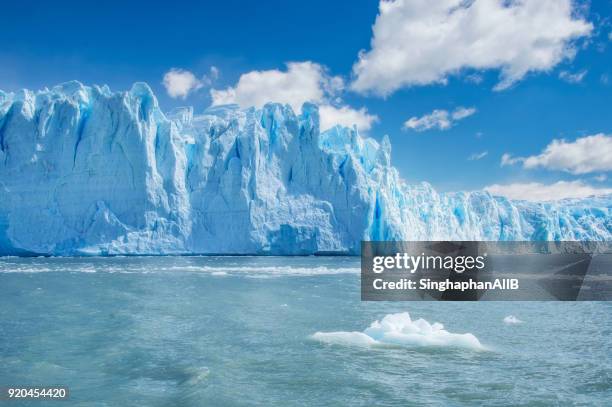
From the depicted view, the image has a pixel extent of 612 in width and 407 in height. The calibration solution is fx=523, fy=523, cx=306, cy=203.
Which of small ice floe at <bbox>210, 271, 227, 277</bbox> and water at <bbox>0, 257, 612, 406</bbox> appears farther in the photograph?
small ice floe at <bbox>210, 271, 227, 277</bbox>

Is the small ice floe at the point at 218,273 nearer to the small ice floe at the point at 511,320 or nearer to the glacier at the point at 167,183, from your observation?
the glacier at the point at 167,183

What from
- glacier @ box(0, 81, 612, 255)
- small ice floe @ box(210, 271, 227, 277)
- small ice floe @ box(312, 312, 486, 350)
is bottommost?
small ice floe @ box(312, 312, 486, 350)

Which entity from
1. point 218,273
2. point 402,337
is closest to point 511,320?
point 402,337

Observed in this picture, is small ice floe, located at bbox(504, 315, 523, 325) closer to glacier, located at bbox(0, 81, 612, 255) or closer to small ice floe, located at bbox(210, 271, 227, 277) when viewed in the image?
small ice floe, located at bbox(210, 271, 227, 277)

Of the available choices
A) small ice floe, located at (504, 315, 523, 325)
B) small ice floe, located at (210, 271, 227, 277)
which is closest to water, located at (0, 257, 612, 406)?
small ice floe, located at (504, 315, 523, 325)

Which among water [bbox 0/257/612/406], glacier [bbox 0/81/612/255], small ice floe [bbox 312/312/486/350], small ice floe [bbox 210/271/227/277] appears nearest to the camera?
water [bbox 0/257/612/406]

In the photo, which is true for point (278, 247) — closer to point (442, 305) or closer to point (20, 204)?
point (20, 204)
